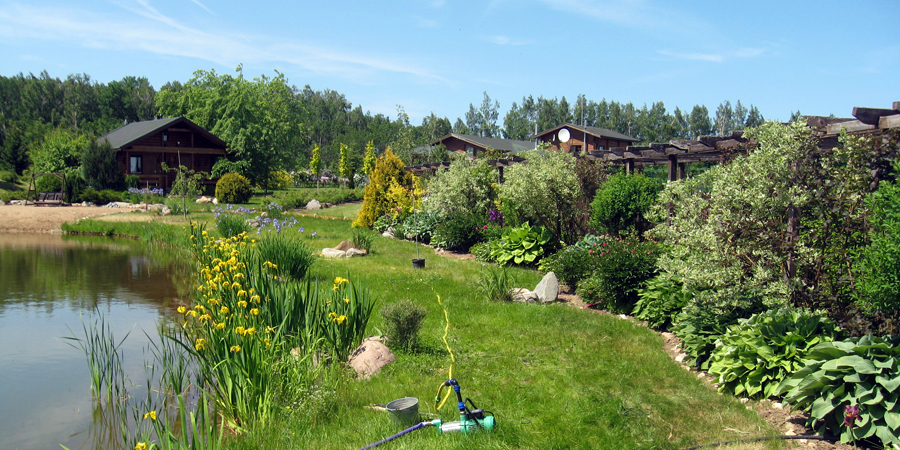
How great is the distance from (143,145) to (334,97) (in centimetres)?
8982

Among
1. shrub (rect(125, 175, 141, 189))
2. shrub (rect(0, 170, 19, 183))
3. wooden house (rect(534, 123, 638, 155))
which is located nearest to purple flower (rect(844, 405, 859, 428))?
shrub (rect(125, 175, 141, 189))

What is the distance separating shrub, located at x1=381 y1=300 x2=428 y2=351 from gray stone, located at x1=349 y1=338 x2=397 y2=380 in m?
0.26

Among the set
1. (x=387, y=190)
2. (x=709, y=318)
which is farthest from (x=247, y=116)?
(x=709, y=318)

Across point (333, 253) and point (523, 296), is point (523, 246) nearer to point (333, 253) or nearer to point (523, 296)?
point (523, 296)

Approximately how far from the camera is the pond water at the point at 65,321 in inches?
211

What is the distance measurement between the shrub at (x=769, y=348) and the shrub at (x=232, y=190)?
26.6 m

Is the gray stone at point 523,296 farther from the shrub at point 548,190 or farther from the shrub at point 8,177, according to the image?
the shrub at point 8,177

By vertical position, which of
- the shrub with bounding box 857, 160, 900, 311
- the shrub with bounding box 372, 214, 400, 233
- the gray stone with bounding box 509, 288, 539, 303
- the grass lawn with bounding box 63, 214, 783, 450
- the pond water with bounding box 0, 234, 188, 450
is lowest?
the pond water with bounding box 0, 234, 188, 450

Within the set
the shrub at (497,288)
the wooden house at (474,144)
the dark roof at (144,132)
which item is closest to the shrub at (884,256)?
the shrub at (497,288)

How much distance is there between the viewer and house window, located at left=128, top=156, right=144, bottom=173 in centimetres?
3610

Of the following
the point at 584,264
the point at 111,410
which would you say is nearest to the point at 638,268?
the point at 584,264

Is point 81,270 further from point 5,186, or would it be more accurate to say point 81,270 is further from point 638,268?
point 5,186

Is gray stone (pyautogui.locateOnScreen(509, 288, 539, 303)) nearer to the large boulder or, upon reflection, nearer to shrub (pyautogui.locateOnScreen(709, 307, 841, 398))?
the large boulder

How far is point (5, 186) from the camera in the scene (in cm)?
3872
